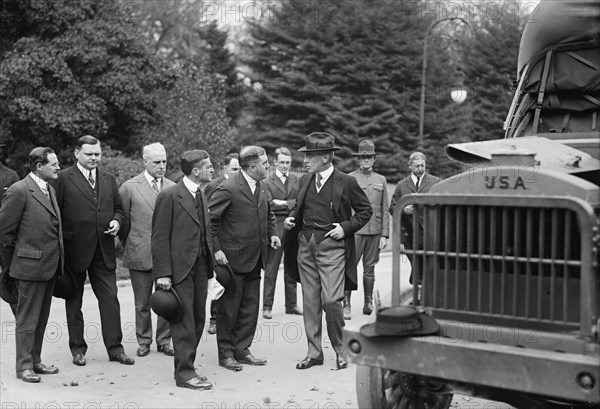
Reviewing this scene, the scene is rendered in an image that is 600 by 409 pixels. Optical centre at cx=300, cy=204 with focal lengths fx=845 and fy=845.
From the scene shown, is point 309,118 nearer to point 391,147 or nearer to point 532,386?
point 391,147

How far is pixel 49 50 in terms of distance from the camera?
20.9 metres

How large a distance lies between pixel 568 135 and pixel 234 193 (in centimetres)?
350

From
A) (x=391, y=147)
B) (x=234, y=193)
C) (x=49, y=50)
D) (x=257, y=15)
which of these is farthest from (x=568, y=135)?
(x=257, y=15)

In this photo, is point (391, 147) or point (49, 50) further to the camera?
point (391, 147)

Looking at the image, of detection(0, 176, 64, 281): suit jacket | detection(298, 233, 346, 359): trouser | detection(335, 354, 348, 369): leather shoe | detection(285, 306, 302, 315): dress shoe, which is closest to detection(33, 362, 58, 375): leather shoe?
detection(0, 176, 64, 281): suit jacket

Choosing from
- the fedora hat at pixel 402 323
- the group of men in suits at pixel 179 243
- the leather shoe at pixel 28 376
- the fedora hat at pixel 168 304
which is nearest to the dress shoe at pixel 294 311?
the group of men in suits at pixel 179 243

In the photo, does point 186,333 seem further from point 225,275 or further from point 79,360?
point 79,360

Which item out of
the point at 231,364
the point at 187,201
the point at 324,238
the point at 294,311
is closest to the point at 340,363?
the point at 231,364

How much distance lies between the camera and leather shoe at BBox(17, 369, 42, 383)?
7609 mm

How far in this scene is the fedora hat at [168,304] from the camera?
24.1ft

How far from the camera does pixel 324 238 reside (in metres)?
8.27

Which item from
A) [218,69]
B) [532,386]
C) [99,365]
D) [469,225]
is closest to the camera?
[532,386]

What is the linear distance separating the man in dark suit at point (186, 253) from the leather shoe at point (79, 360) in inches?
51.2

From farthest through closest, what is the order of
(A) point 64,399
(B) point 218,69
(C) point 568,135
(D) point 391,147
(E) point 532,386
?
(B) point 218,69, (D) point 391,147, (A) point 64,399, (C) point 568,135, (E) point 532,386
